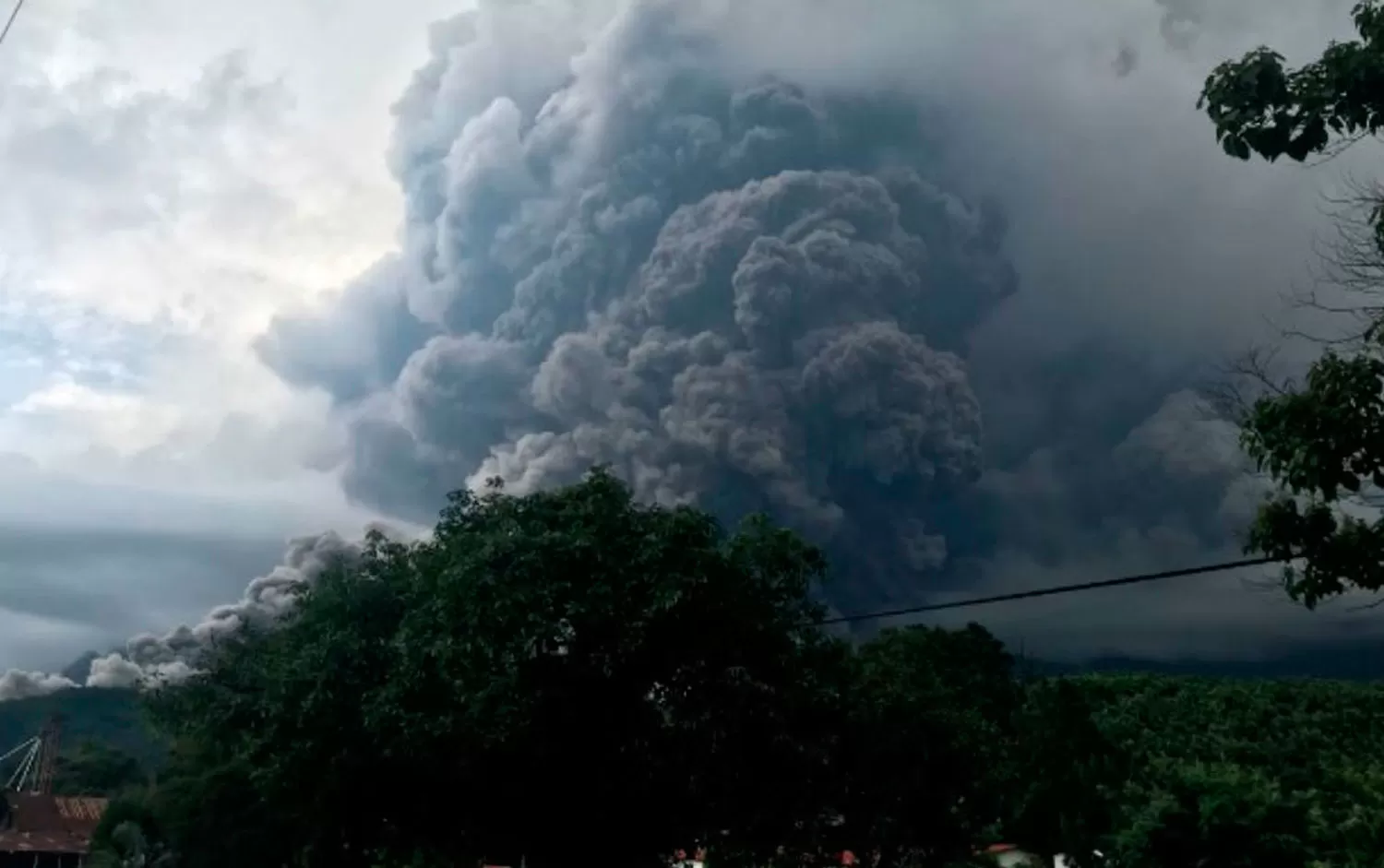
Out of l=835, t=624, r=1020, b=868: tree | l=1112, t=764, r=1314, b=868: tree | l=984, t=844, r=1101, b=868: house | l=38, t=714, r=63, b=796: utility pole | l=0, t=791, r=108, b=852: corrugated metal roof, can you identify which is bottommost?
l=984, t=844, r=1101, b=868: house

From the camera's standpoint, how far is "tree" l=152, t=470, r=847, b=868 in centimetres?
1884

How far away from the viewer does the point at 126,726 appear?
107438 millimetres

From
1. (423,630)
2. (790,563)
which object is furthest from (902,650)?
(423,630)

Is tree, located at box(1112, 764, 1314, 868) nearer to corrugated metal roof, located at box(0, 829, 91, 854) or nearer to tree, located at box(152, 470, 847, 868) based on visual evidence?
tree, located at box(152, 470, 847, 868)

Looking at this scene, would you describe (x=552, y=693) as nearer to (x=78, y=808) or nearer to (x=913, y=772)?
(x=913, y=772)

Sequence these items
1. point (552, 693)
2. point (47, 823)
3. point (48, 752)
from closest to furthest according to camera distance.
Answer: point (552, 693), point (47, 823), point (48, 752)

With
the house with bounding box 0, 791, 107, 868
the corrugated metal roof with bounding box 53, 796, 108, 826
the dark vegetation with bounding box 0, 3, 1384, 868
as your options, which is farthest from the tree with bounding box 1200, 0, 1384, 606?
the corrugated metal roof with bounding box 53, 796, 108, 826

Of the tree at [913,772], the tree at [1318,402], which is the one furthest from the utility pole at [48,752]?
the tree at [1318,402]

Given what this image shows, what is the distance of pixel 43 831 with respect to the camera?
2472 inches

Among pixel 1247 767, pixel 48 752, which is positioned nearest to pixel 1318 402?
pixel 1247 767

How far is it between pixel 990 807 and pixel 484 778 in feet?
43.2

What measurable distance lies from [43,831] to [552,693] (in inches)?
2138

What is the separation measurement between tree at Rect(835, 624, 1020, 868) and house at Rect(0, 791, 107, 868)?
44579mm

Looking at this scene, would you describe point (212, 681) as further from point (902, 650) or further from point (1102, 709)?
point (1102, 709)
